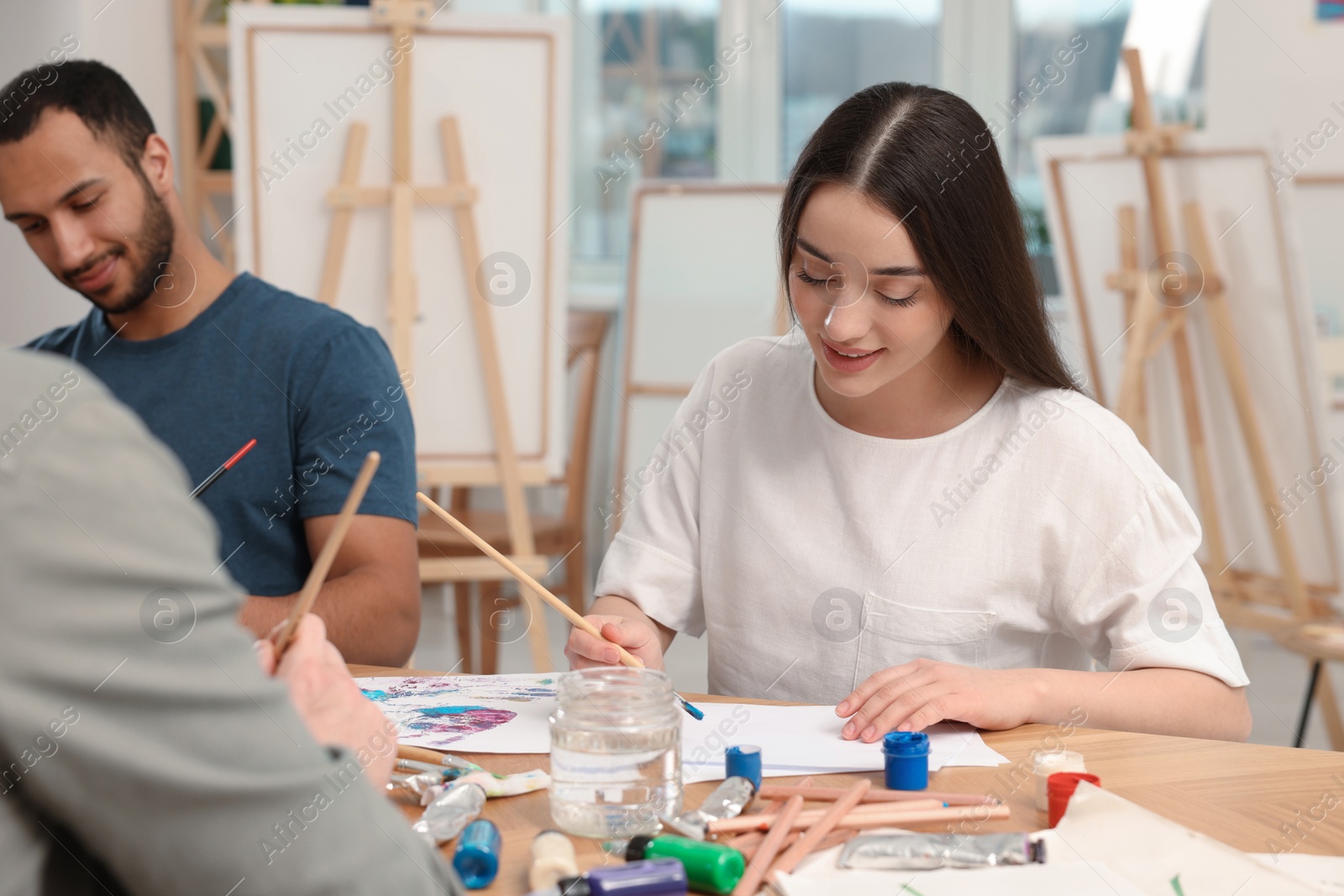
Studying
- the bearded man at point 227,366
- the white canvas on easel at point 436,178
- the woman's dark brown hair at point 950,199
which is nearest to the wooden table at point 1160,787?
the woman's dark brown hair at point 950,199

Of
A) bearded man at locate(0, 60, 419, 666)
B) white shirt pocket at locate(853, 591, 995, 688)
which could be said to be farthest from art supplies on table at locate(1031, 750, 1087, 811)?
bearded man at locate(0, 60, 419, 666)

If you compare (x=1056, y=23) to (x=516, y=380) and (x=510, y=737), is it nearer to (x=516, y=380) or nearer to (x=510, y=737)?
(x=516, y=380)

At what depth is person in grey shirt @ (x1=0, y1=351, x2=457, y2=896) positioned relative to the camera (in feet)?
1.51

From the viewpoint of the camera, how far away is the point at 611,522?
4.12m

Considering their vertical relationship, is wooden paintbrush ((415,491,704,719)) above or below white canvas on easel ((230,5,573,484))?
below

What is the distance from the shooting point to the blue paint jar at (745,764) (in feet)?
3.01

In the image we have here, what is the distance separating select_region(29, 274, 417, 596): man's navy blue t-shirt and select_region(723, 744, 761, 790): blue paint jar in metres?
0.84

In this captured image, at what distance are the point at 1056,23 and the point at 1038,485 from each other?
3627mm

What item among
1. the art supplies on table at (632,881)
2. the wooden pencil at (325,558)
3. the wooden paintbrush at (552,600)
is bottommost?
the art supplies on table at (632,881)

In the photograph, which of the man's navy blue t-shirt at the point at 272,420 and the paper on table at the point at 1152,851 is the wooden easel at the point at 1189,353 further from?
the paper on table at the point at 1152,851

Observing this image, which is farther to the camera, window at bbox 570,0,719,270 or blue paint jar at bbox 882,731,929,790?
window at bbox 570,0,719,270

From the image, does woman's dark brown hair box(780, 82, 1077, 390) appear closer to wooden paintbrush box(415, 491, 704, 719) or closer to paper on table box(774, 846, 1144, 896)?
wooden paintbrush box(415, 491, 704, 719)

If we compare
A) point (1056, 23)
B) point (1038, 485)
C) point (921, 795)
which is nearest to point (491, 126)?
point (1038, 485)

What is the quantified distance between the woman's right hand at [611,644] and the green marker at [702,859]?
33cm
